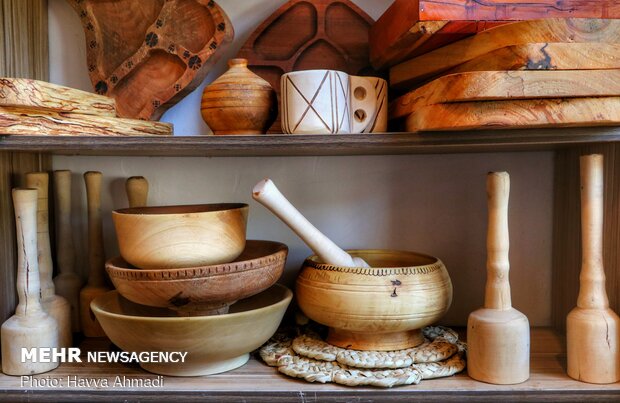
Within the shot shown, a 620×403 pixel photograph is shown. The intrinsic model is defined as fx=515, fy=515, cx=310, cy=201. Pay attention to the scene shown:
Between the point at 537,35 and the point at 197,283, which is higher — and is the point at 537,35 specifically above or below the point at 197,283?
above

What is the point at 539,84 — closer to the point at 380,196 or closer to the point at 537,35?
the point at 537,35

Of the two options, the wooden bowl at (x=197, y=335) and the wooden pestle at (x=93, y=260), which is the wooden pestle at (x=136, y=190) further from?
the wooden bowl at (x=197, y=335)

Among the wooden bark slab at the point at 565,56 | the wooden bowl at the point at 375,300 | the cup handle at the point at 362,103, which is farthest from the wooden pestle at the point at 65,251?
the wooden bark slab at the point at 565,56

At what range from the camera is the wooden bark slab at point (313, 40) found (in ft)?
3.04

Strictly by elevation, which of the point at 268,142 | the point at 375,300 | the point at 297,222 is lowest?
the point at 375,300

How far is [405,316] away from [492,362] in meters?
0.13

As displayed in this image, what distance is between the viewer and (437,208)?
99cm

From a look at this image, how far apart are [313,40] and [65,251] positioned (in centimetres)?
59

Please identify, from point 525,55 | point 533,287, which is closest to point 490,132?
point 525,55

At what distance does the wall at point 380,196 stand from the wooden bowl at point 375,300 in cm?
19

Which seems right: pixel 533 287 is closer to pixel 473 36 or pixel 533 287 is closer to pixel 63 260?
pixel 473 36

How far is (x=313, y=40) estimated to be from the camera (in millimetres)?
928

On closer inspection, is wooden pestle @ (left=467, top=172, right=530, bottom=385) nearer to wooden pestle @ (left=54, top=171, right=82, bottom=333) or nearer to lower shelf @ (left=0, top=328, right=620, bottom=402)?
lower shelf @ (left=0, top=328, right=620, bottom=402)

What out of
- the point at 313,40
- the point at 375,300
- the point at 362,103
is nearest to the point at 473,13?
the point at 362,103
